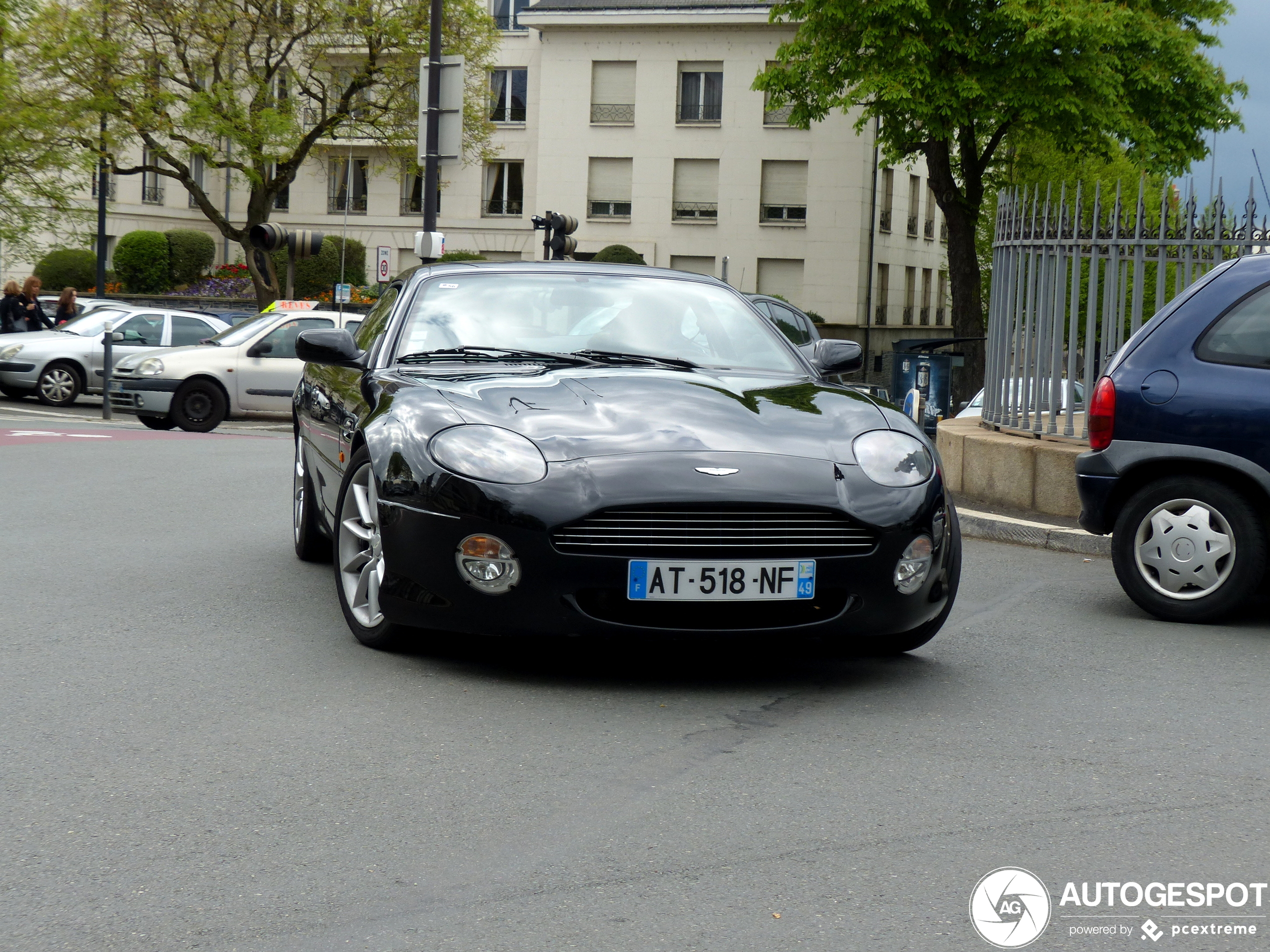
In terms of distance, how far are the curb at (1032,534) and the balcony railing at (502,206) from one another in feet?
157

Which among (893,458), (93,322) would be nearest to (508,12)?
(93,322)

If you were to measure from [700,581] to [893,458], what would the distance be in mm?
838

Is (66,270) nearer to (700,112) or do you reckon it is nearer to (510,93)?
(510,93)

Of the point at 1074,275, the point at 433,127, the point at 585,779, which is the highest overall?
the point at 433,127

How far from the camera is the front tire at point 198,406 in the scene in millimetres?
19484

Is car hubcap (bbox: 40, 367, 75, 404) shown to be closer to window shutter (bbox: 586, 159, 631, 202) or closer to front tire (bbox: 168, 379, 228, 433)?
front tire (bbox: 168, 379, 228, 433)

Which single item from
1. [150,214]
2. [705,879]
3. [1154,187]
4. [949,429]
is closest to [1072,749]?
[705,879]

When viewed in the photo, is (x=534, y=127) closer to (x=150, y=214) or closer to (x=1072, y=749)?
(x=150, y=214)

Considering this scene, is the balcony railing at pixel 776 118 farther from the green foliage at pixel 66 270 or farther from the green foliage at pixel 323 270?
the green foliage at pixel 66 270

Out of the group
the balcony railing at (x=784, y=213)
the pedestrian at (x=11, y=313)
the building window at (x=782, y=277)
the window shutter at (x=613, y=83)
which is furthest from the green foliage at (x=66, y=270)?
the pedestrian at (x=11, y=313)

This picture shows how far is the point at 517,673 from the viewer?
5402 millimetres

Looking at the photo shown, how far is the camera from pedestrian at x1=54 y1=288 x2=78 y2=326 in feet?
87.2

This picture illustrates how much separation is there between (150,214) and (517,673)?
182 ft

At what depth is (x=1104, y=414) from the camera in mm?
7152
